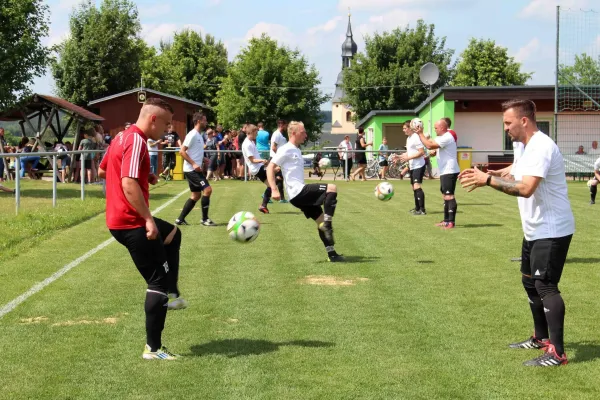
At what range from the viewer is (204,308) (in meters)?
7.91

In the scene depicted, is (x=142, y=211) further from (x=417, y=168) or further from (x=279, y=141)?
(x=279, y=141)

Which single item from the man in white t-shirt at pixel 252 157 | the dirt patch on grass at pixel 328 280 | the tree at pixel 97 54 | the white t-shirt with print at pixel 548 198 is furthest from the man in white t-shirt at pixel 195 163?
the tree at pixel 97 54

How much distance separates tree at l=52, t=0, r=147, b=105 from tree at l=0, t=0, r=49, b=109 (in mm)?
35126

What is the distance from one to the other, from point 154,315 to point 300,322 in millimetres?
1697

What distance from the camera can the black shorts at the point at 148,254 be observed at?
5.91 m

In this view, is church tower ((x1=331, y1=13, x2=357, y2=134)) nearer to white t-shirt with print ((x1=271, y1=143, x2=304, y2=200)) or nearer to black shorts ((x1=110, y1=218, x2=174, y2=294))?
white t-shirt with print ((x1=271, y1=143, x2=304, y2=200))

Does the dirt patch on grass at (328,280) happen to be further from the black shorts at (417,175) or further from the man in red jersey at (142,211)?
the black shorts at (417,175)

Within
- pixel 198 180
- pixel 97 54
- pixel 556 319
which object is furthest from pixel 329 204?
pixel 97 54

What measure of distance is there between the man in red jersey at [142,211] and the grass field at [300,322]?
1.32ft

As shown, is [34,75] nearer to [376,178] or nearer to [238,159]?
[238,159]

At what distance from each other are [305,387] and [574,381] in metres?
1.85

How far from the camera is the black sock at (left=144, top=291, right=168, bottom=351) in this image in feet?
19.7

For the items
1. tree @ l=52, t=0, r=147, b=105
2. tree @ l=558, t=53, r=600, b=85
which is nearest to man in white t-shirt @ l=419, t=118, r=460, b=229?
tree @ l=558, t=53, r=600, b=85

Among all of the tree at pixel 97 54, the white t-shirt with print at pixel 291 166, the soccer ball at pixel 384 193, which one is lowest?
the soccer ball at pixel 384 193
